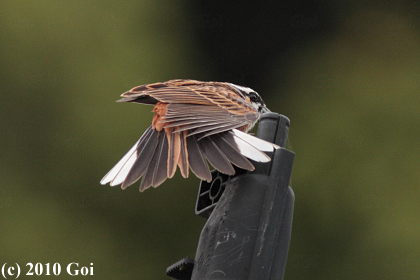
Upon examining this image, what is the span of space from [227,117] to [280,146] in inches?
23.8

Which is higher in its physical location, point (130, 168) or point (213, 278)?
point (130, 168)

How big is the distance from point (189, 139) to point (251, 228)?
721mm

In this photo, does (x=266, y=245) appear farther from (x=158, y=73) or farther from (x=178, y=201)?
(x=158, y=73)

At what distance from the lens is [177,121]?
2.14 meters

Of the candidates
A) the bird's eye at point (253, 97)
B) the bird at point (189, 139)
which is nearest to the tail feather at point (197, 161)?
the bird at point (189, 139)

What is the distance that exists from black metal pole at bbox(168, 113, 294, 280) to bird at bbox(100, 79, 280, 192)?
0.20ft

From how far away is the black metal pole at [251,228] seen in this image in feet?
4.46

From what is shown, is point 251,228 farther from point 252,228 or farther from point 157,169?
point 157,169

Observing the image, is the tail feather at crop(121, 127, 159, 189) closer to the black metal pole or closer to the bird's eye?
the black metal pole

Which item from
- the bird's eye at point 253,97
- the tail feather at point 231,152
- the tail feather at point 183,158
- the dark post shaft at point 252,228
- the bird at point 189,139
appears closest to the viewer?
the dark post shaft at point 252,228

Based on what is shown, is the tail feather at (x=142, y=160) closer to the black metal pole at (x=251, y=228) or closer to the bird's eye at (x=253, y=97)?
the black metal pole at (x=251, y=228)

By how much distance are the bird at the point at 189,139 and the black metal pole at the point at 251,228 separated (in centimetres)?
6

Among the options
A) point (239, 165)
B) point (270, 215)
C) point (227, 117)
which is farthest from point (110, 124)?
point (270, 215)

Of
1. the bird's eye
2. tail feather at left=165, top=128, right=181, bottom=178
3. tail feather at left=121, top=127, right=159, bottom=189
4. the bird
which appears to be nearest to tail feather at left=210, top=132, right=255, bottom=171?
the bird
